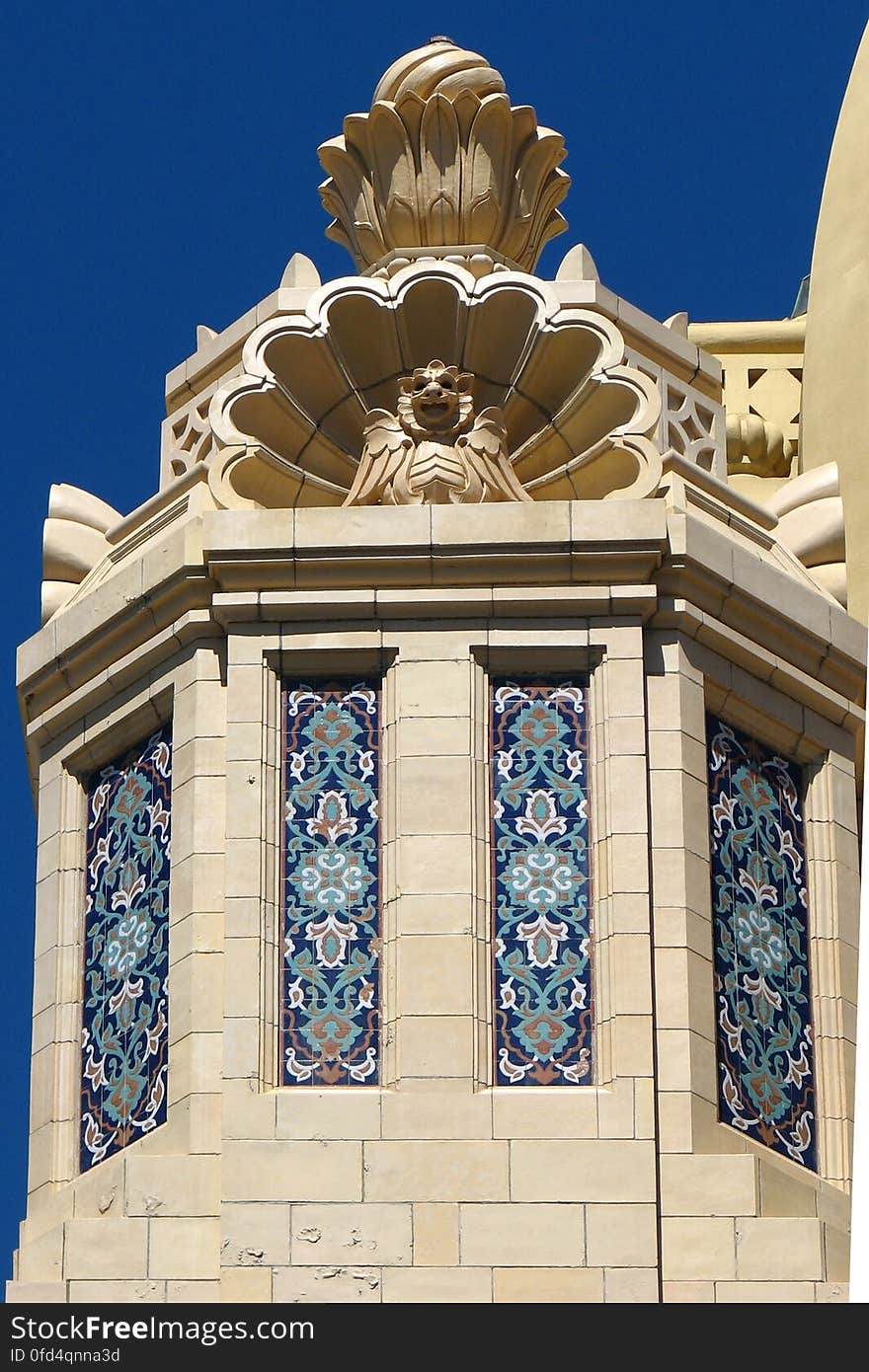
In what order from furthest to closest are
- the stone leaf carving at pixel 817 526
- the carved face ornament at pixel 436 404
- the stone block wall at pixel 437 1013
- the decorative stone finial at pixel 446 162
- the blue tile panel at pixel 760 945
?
1. the decorative stone finial at pixel 446 162
2. the stone leaf carving at pixel 817 526
3. the carved face ornament at pixel 436 404
4. the blue tile panel at pixel 760 945
5. the stone block wall at pixel 437 1013

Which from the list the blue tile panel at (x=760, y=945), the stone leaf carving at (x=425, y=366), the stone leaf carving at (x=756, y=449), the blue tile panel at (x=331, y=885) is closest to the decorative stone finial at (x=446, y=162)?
the stone leaf carving at (x=425, y=366)

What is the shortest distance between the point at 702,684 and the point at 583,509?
1.14 metres

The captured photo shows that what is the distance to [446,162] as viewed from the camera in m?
27.1

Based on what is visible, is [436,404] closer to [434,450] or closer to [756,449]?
[434,450]

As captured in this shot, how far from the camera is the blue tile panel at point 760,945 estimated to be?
24328 millimetres

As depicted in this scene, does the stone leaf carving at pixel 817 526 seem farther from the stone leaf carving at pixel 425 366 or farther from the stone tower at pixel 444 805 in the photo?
the stone leaf carving at pixel 425 366

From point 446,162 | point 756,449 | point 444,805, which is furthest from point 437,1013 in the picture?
point 756,449

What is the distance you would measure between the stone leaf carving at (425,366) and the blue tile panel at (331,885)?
5.32 ft

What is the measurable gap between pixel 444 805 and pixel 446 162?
4546 millimetres
